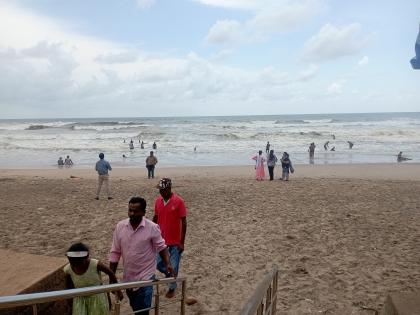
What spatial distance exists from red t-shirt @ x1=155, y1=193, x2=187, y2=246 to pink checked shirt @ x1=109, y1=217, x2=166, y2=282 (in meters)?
0.98

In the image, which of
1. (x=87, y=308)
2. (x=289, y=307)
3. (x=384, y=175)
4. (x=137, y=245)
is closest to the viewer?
(x=87, y=308)

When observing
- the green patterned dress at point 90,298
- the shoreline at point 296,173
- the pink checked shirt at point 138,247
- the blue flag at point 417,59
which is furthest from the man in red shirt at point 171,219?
the shoreline at point 296,173

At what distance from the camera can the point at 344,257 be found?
6859mm

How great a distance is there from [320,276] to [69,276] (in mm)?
3828

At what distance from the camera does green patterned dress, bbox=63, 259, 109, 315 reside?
332 centimetres

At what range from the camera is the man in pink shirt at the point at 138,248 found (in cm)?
389

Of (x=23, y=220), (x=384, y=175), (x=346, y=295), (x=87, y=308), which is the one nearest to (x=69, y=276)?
(x=87, y=308)

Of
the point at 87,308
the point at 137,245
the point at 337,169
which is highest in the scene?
the point at 137,245

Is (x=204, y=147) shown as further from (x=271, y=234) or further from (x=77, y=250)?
(x=77, y=250)

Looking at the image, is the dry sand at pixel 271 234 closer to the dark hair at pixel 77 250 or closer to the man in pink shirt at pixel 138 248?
the man in pink shirt at pixel 138 248

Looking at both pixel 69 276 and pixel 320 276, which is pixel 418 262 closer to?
pixel 320 276

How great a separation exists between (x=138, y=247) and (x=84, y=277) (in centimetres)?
55

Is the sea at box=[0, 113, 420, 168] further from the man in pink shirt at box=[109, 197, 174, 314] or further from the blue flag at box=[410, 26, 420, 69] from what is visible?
the blue flag at box=[410, 26, 420, 69]

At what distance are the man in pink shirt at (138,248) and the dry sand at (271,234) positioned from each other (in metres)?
1.34
